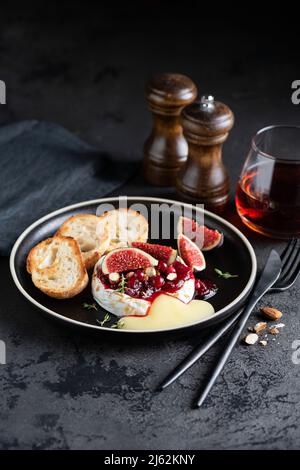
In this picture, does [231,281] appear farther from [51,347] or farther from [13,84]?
[13,84]

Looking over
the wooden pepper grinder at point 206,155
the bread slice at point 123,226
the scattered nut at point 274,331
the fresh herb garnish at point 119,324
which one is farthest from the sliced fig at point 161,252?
the wooden pepper grinder at point 206,155

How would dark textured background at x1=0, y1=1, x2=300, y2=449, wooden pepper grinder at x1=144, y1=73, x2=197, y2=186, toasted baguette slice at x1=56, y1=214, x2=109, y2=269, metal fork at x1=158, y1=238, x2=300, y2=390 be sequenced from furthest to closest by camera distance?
wooden pepper grinder at x1=144, y1=73, x2=197, y2=186
toasted baguette slice at x1=56, y1=214, x2=109, y2=269
metal fork at x1=158, y1=238, x2=300, y2=390
dark textured background at x1=0, y1=1, x2=300, y2=449

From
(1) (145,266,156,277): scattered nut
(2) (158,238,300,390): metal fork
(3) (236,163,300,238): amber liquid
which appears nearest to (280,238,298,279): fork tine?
(2) (158,238,300,390): metal fork

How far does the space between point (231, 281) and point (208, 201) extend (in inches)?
29.2

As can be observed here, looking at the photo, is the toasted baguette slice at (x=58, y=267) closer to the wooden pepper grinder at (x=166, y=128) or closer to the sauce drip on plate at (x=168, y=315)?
the sauce drip on plate at (x=168, y=315)

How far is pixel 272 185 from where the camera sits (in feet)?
12.2

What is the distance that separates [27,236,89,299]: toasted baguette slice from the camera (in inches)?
130

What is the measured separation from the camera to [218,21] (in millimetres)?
5742

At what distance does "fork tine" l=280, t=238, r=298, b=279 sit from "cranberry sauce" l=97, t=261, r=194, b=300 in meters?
0.55

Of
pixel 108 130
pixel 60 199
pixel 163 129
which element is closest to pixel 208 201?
pixel 163 129

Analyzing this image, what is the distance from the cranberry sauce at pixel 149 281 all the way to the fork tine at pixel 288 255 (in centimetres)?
55

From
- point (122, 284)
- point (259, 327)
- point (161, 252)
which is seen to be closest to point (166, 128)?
point (161, 252)

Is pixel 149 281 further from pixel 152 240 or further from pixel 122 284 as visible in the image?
pixel 152 240

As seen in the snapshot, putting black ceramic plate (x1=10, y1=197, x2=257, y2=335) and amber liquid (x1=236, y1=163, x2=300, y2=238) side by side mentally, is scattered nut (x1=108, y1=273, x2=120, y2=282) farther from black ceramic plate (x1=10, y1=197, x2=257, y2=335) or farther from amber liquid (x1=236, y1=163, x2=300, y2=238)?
amber liquid (x1=236, y1=163, x2=300, y2=238)
